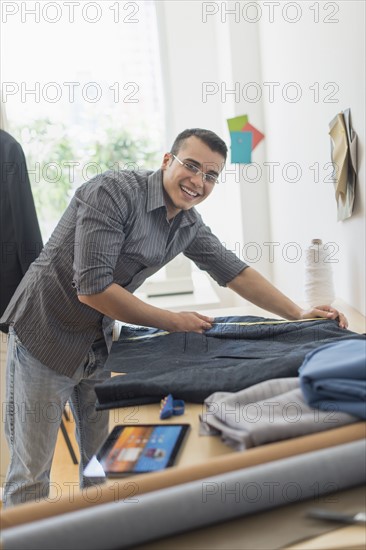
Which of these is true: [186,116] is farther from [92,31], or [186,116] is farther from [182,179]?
[182,179]

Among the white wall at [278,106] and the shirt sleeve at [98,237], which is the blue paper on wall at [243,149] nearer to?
the white wall at [278,106]

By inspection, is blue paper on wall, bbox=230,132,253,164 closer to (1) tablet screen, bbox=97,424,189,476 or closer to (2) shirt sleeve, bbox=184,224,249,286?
(2) shirt sleeve, bbox=184,224,249,286

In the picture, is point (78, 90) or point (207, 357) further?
point (78, 90)

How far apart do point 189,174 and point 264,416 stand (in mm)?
918

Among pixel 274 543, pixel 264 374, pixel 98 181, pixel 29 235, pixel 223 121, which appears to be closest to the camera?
pixel 274 543

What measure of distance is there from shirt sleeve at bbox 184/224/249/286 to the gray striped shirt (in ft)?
0.38

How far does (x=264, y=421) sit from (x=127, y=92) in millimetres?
3187

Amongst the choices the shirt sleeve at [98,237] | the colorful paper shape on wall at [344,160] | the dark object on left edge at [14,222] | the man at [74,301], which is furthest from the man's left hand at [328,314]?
the dark object on left edge at [14,222]

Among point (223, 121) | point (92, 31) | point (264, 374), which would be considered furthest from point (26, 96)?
point (264, 374)

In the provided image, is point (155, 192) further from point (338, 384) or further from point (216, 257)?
point (338, 384)

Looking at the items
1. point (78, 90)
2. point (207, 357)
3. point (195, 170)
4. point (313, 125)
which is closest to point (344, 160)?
point (313, 125)

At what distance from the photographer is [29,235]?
2.81 m

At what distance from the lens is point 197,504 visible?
2.73 ft

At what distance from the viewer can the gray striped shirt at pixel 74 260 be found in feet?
5.63
